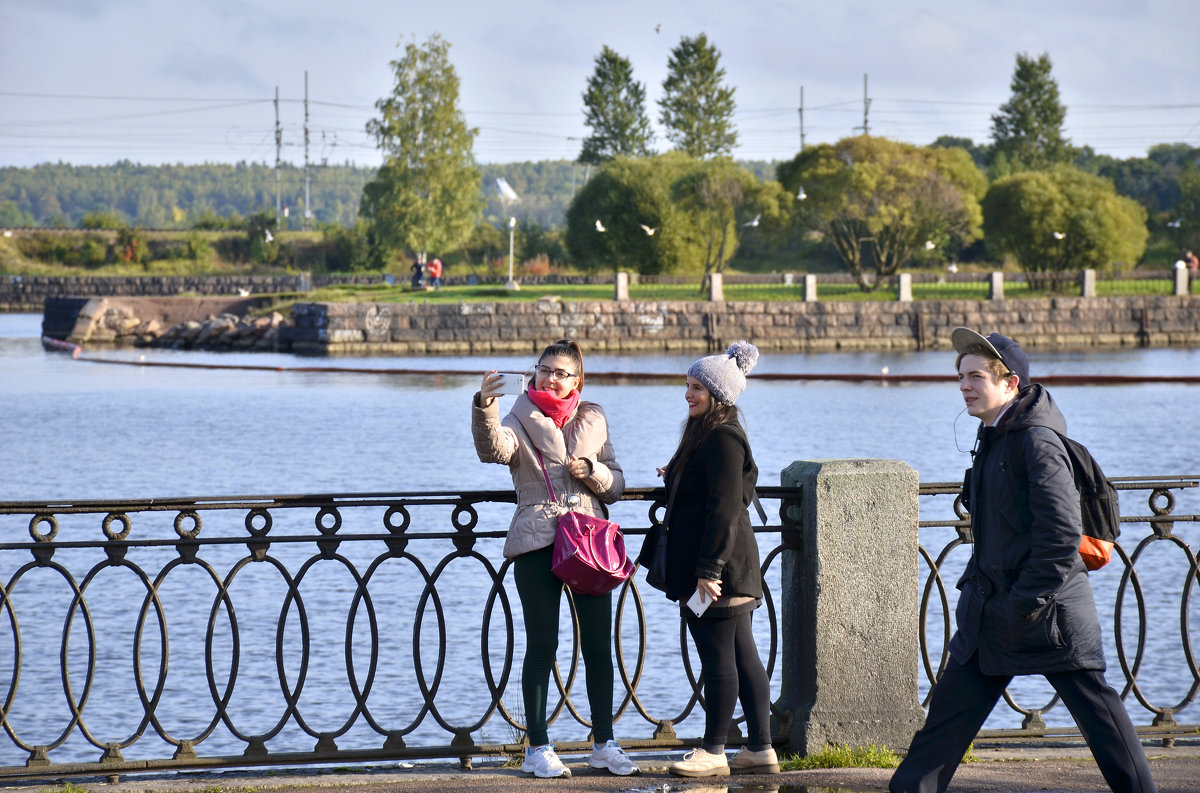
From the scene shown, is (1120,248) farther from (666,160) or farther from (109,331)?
(109,331)

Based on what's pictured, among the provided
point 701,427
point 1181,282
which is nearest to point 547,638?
point 701,427

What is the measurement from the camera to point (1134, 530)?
543 inches

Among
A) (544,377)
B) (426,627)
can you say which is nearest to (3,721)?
(544,377)

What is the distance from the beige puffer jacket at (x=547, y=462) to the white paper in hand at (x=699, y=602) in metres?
0.46

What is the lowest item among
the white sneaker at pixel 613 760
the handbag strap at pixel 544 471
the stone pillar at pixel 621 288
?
the white sneaker at pixel 613 760

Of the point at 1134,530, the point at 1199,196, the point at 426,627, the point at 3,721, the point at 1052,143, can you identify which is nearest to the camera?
the point at 3,721

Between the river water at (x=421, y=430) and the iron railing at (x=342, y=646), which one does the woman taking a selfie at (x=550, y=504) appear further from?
the river water at (x=421, y=430)

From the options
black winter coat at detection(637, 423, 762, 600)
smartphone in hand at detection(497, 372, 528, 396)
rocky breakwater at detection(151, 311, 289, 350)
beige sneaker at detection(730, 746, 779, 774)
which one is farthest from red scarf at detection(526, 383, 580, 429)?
rocky breakwater at detection(151, 311, 289, 350)

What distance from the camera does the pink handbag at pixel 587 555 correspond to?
429 centimetres

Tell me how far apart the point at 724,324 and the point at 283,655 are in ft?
106

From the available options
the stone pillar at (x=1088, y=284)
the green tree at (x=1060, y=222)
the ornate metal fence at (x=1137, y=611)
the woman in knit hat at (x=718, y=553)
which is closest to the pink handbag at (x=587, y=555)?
the woman in knit hat at (x=718, y=553)

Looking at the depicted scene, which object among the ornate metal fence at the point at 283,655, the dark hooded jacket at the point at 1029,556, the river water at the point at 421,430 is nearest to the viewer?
the dark hooded jacket at the point at 1029,556

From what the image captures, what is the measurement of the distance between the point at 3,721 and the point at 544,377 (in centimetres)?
237

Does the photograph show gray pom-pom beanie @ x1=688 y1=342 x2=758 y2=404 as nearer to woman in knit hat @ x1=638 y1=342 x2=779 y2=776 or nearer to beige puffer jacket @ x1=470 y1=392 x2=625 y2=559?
woman in knit hat @ x1=638 y1=342 x2=779 y2=776
